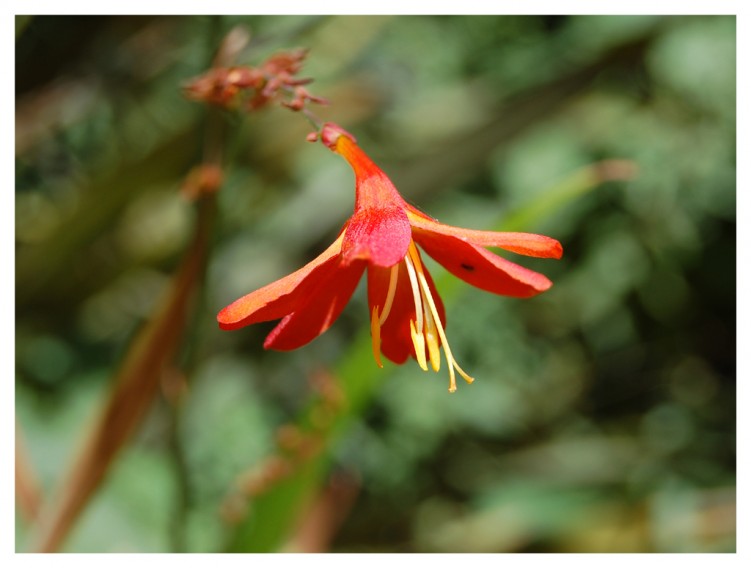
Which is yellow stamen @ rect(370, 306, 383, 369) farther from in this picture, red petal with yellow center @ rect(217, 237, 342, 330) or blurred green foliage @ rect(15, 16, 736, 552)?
blurred green foliage @ rect(15, 16, 736, 552)

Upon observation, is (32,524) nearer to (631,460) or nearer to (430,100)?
(430,100)

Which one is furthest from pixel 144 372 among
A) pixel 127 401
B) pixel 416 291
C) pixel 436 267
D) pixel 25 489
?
pixel 436 267

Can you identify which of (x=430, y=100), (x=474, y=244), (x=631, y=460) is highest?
→ (x=430, y=100)

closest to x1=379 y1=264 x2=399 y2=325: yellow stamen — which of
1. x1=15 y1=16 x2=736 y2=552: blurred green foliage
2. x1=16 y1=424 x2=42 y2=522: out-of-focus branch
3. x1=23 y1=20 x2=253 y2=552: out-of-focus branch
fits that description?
x1=23 y1=20 x2=253 y2=552: out-of-focus branch

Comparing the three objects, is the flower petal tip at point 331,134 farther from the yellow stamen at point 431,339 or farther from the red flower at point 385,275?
the yellow stamen at point 431,339

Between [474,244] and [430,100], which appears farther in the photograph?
[430,100]
